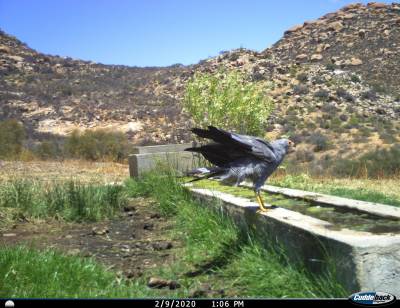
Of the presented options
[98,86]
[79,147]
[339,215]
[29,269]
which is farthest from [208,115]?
[98,86]

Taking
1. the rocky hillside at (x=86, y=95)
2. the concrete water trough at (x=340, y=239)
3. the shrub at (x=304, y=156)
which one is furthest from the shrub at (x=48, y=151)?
the concrete water trough at (x=340, y=239)

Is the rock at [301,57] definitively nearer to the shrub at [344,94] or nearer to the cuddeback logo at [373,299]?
the shrub at [344,94]

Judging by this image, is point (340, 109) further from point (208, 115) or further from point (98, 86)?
point (208, 115)

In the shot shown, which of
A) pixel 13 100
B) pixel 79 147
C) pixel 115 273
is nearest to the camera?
pixel 115 273

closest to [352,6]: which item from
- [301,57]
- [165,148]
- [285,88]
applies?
[301,57]

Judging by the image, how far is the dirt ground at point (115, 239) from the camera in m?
5.04

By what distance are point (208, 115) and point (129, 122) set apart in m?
23.0

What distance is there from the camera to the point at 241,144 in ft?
14.3

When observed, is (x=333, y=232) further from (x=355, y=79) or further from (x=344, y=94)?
(x=355, y=79)

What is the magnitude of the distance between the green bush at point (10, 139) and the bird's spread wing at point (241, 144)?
16.7 metres

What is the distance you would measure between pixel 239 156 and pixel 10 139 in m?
20.9

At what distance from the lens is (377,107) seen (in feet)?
109

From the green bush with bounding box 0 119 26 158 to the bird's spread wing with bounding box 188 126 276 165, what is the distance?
16.7 m

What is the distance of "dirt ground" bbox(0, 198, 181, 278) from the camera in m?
5.04
